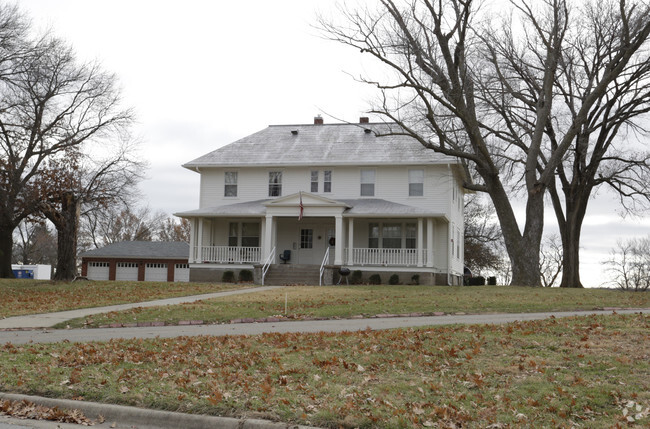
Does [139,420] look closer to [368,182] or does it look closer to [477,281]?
[368,182]

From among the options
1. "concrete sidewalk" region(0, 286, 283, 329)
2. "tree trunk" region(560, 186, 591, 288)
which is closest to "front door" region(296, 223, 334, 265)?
"tree trunk" region(560, 186, 591, 288)

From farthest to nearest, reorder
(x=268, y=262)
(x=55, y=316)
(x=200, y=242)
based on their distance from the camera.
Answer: (x=200, y=242), (x=268, y=262), (x=55, y=316)

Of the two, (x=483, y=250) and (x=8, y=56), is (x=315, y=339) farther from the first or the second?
(x=483, y=250)

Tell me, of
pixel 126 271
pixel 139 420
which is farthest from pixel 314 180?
pixel 139 420

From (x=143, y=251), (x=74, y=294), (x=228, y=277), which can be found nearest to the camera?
(x=74, y=294)

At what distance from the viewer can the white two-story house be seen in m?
32.8

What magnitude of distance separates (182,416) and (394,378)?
256 cm

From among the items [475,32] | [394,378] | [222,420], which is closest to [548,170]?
[475,32]

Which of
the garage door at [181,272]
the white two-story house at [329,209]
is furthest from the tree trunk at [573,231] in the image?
the garage door at [181,272]

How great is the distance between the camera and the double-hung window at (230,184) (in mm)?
36312

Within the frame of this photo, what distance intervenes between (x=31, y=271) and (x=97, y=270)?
20059mm

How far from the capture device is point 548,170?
27406mm

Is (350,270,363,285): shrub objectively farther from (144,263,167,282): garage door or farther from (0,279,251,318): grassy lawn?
(144,263,167,282): garage door

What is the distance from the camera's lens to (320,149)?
119ft
